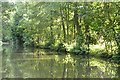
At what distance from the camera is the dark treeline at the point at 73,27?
184 inches

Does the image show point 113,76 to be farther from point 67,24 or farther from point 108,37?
point 67,24

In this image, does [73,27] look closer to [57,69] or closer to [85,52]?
[85,52]

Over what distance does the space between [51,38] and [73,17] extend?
101 centimetres

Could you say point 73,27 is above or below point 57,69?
above

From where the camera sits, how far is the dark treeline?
15.3 feet

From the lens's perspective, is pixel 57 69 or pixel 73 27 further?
pixel 73 27

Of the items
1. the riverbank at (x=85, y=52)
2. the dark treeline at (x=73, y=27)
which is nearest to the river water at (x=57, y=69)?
the riverbank at (x=85, y=52)

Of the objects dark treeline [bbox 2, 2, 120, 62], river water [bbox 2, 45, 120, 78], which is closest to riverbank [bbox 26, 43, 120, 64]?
dark treeline [bbox 2, 2, 120, 62]

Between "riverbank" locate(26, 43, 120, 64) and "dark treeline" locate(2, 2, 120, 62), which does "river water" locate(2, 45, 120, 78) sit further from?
"dark treeline" locate(2, 2, 120, 62)

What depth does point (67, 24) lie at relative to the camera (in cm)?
545

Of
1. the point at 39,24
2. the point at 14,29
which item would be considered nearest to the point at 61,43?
the point at 39,24

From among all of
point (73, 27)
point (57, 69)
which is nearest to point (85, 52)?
point (73, 27)

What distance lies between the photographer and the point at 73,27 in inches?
218

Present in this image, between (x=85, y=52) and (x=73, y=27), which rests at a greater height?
(x=73, y=27)
